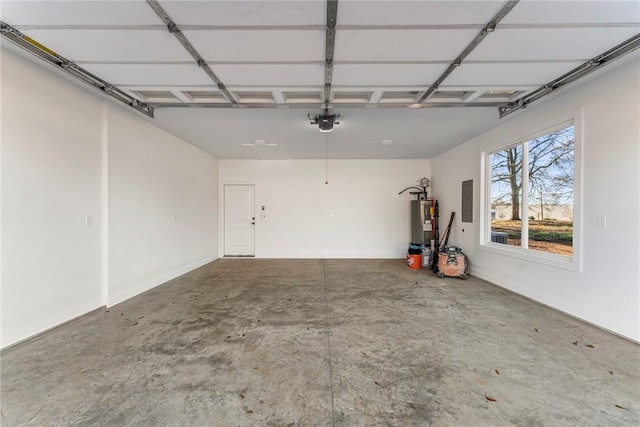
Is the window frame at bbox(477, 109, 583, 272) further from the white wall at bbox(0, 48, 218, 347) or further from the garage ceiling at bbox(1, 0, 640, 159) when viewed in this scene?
the white wall at bbox(0, 48, 218, 347)

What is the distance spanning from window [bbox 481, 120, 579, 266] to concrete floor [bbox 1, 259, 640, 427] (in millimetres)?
880

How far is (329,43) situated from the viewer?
191cm

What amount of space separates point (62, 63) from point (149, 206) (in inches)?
83.1

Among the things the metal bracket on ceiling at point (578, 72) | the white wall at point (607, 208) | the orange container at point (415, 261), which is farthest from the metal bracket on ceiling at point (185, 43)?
the orange container at point (415, 261)

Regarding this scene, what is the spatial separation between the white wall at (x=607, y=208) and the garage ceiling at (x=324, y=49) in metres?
0.58

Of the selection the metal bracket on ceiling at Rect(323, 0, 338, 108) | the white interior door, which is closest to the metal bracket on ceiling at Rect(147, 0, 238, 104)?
the metal bracket on ceiling at Rect(323, 0, 338, 108)

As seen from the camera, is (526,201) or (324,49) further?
(526,201)

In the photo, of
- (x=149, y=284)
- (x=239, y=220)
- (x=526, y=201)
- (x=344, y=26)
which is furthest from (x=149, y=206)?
(x=526, y=201)

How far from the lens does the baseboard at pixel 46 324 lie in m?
2.18

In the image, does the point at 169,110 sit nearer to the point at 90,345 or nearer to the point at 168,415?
the point at 90,345

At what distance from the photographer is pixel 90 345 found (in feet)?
7.34

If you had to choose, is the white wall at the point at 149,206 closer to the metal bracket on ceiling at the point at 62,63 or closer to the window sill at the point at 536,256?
the metal bracket on ceiling at the point at 62,63

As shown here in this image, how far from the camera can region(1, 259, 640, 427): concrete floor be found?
1.50m

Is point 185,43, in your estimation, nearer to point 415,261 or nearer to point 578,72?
point 578,72
